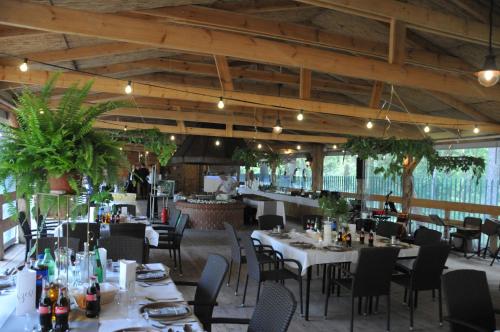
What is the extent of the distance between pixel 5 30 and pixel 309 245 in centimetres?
464

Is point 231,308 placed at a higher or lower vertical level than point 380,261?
lower

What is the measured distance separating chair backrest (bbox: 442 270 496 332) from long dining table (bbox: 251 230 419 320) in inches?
70.0

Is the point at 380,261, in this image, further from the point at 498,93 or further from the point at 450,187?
the point at 450,187

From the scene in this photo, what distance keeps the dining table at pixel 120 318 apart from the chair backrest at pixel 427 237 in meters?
4.48

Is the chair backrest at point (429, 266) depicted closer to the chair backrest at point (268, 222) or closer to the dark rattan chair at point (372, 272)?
the dark rattan chair at point (372, 272)

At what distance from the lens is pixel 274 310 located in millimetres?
2518

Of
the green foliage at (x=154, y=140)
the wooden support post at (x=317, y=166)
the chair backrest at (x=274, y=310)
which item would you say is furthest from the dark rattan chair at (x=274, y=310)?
the wooden support post at (x=317, y=166)

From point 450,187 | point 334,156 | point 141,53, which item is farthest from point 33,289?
point 334,156

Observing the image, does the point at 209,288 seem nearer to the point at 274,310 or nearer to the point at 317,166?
the point at 274,310

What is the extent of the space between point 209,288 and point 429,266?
2.80 m

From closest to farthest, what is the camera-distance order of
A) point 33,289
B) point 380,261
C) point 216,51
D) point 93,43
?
point 33,289, point 380,261, point 216,51, point 93,43

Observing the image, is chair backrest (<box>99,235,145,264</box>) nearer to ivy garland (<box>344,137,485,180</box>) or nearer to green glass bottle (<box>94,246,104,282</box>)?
green glass bottle (<box>94,246,104,282</box>)

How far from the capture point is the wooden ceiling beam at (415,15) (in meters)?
4.34

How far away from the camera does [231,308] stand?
511cm
